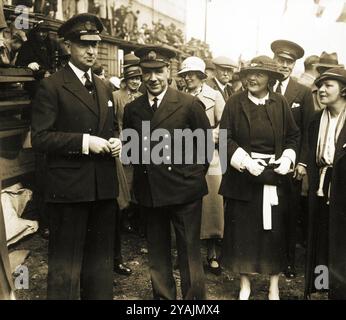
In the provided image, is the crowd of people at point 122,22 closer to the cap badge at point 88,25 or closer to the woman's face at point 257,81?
the cap badge at point 88,25

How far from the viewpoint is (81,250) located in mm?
3246

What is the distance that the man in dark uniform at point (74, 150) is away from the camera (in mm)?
3055

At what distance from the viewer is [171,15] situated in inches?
1073

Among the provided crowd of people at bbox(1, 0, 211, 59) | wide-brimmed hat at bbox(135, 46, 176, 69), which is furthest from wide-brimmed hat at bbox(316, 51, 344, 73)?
crowd of people at bbox(1, 0, 211, 59)

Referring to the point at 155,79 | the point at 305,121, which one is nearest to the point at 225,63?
the point at 305,121

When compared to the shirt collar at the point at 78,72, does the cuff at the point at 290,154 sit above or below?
below

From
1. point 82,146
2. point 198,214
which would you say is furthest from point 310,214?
point 82,146

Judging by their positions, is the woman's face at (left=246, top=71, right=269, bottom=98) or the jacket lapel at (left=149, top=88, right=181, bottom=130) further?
the woman's face at (left=246, top=71, right=269, bottom=98)

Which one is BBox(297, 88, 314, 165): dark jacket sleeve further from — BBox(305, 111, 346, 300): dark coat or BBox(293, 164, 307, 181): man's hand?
BBox(305, 111, 346, 300): dark coat

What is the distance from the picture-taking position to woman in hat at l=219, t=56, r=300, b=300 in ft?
11.9

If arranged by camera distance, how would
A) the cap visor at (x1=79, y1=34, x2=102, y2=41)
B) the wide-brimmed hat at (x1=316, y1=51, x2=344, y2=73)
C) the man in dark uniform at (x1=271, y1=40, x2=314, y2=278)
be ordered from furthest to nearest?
1. the wide-brimmed hat at (x1=316, y1=51, x2=344, y2=73)
2. the man in dark uniform at (x1=271, y1=40, x2=314, y2=278)
3. the cap visor at (x1=79, y1=34, x2=102, y2=41)

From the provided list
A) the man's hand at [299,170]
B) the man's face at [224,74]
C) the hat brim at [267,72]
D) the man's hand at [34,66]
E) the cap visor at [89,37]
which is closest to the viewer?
the cap visor at [89,37]

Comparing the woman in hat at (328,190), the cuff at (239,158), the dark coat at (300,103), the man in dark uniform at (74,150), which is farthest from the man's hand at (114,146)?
the dark coat at (300,103)
